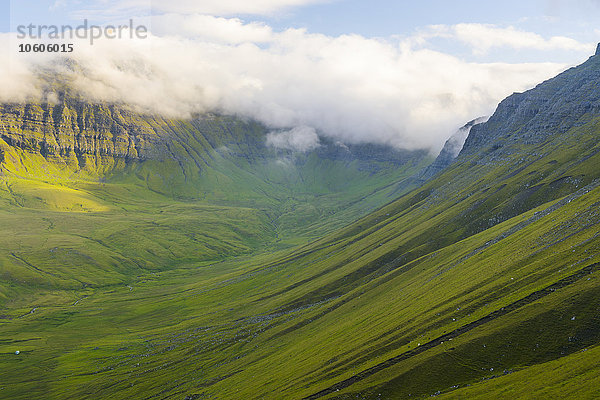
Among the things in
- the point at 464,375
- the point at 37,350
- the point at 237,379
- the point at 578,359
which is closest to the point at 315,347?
the point at 237,379

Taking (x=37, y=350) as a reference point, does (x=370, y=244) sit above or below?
above

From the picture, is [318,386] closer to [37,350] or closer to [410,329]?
[410,329]

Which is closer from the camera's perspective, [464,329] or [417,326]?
[464,329]

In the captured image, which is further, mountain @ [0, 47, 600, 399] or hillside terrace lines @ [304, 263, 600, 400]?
hillside terrace lines @ [304, 263, 600, 400]

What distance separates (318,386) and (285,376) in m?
16.7

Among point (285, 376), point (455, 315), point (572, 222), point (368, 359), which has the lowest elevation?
point (285, 376)

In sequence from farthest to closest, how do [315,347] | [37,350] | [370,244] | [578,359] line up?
1. [370,244]
2. [37,350]
3. [315,347]
4. [578,359]

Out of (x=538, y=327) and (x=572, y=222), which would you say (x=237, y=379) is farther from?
(x=572, y=222)

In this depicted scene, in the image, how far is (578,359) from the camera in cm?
5531

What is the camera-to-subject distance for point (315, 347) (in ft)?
340

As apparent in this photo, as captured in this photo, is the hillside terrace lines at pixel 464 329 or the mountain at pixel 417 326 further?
the hillside terrace lines at pixel 464 329

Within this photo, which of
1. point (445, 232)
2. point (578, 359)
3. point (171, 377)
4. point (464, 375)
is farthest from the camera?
point (445, 232)

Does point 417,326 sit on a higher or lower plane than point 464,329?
lower

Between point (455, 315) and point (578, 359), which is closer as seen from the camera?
point (578, 359)
